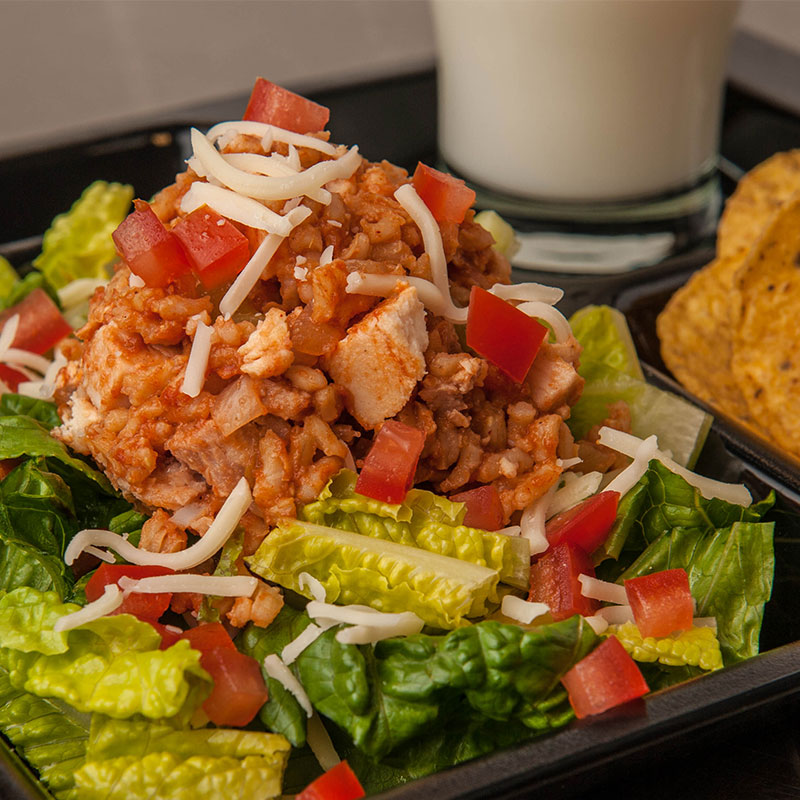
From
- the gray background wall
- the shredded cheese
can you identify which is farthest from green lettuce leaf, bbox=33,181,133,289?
the gray background wall

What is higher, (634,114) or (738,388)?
(634,114)

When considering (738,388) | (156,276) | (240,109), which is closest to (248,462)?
(156,276)

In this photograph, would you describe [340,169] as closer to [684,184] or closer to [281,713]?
[281,713]

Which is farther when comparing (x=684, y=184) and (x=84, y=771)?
(x=684, y=184)

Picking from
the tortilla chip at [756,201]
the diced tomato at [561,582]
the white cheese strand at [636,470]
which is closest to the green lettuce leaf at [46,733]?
the diced tomato at [561,582]

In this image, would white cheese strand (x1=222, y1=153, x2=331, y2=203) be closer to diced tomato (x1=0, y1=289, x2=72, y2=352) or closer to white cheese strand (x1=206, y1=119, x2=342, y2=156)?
white cheese strand (x1=206, y1=119, x2=342, y2=156)

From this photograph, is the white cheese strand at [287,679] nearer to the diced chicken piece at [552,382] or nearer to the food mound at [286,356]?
the food mound at [286,356]
